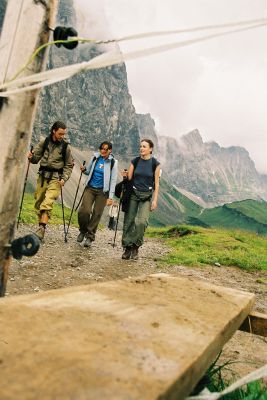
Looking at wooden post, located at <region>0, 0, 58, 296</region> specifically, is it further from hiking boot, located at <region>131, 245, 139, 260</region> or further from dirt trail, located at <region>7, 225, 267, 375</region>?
hiking boot, located at <region>131, 245, 139, 260</region>

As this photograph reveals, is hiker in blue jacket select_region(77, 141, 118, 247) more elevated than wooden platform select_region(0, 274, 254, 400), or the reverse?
hiker in blue jacket select_region(77, 141, 118, 247)

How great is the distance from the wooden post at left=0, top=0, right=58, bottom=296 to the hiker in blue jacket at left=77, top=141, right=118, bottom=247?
8146 millimetres

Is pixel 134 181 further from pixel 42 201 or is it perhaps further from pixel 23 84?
pixel 23 84

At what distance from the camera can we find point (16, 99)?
145 inches

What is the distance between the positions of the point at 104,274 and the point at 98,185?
3.69 metres

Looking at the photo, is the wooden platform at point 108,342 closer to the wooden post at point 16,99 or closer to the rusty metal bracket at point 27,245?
the rusty metal bracket at point 27,245

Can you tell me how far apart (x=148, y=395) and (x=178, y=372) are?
0.89 ft

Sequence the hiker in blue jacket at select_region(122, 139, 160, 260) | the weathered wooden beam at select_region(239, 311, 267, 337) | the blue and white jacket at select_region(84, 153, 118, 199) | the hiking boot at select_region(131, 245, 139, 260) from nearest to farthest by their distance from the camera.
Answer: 1. the weathered wooden beam at select_region(239, 311, 267, 337)
2. the hiker in blue jacket at select_region(122, 139, 160, 260)
3. the hiking boot at select_region(131, 245, 139, 260)
4. the blue and white jacket at select_region(84, 153, 118, 199)

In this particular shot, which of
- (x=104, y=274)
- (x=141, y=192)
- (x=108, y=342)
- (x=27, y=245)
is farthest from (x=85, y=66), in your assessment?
(x=141, y=192)

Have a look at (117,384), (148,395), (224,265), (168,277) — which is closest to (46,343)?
(117,384)

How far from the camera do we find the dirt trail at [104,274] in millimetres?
5669

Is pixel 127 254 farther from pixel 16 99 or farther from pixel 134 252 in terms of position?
pixel 16 99

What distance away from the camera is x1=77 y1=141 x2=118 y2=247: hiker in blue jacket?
39.8ft

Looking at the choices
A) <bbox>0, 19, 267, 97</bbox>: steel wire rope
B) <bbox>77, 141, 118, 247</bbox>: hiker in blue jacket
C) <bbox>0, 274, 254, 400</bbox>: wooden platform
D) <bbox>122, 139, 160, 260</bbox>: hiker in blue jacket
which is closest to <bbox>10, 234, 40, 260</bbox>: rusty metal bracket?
<bbox>0, 274, 254, 400</bbox>: wooden platform
